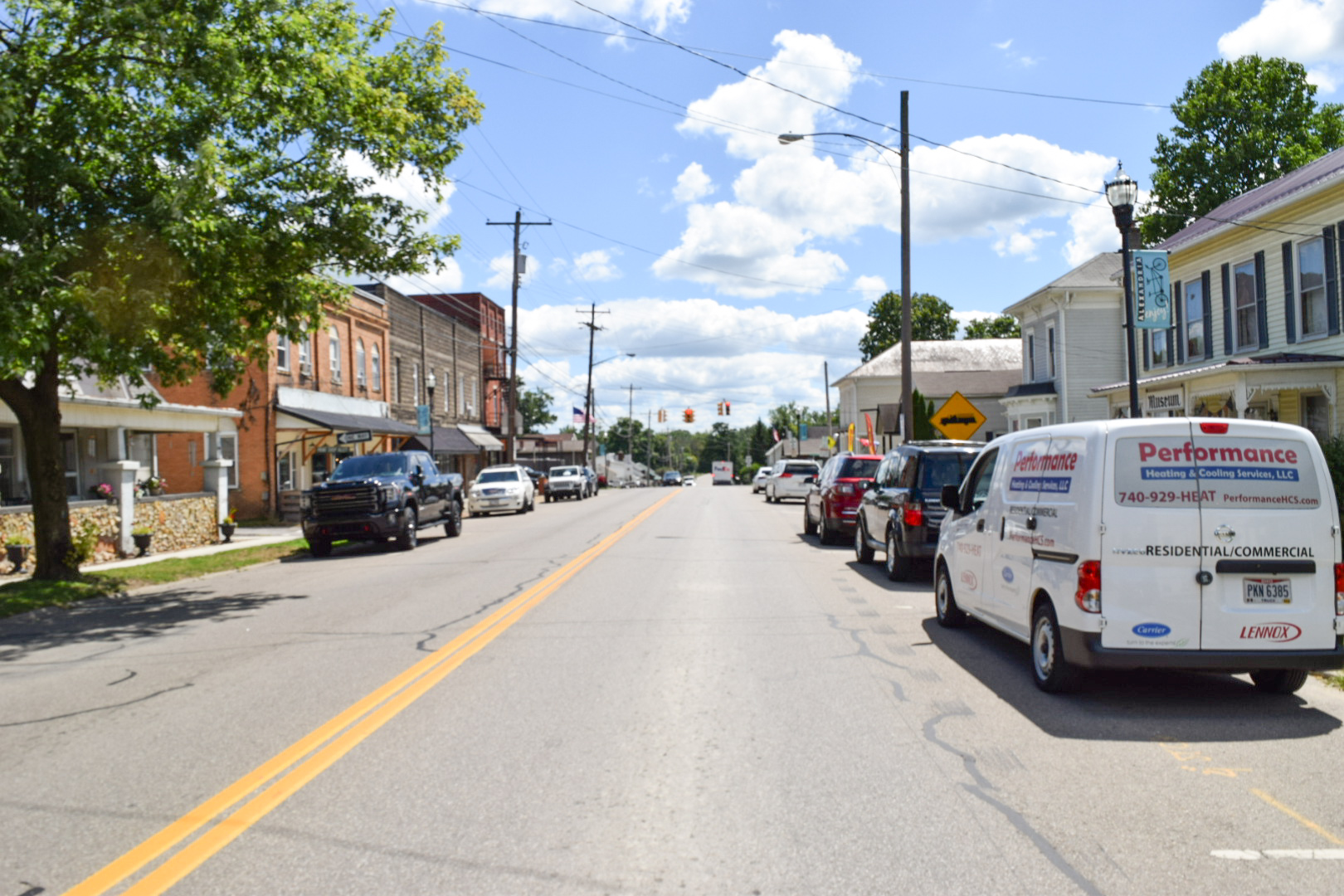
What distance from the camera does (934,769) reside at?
570 centimetres

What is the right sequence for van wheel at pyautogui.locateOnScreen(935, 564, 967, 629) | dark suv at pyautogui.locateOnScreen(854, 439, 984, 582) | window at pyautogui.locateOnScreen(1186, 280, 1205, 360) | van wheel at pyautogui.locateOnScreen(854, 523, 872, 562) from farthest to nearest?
1. window at pyautogui.locateOnScreen(1186, 280, 1205, 360)
2. van wheel at pyautogui.locateOnScreen(854, 523, 872, 562)
3. dark suv at pyautogui.locateOnScreen(854, 439, 984, 582)
4. van wheel at pyautogui.locateOnScreen(935, 564, 967, 629)

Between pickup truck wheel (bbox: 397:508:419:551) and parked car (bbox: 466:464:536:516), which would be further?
parked car (bbox: 466:464:536:516)

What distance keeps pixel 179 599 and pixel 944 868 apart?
40.0ft

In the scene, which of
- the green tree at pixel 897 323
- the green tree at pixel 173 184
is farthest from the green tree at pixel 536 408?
the green tree at pixel 173 184

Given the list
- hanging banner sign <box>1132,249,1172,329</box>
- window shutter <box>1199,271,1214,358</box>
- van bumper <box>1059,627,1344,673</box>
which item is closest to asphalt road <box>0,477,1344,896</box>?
van bumper <box>1059,627,1344,673</box>

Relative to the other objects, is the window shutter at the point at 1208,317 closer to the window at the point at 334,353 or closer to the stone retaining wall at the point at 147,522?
the stone retaining wall at the point at 147,522

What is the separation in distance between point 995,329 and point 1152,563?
3018 inches

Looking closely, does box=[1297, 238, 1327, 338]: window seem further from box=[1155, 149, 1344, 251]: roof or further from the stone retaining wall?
the stone retaining wall

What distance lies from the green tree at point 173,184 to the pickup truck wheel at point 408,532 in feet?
23.4

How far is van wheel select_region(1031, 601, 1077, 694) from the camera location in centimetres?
739

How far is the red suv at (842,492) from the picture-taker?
2036 cm

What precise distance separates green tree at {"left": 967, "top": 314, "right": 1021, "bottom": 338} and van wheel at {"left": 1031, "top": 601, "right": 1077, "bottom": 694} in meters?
73.7

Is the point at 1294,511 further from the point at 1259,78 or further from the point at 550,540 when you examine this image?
the point at 1259,78

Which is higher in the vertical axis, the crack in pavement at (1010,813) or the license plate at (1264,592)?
the license plate at (1264,592)
